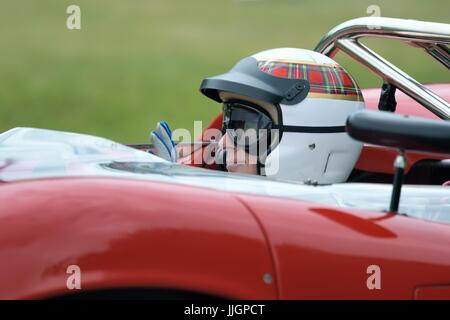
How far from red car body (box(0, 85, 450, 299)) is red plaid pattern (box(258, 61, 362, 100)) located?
1531 mm

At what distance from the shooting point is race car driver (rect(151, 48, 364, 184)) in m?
3.15

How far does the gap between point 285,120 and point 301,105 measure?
93 mm

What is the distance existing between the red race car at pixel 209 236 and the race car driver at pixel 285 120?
112cm

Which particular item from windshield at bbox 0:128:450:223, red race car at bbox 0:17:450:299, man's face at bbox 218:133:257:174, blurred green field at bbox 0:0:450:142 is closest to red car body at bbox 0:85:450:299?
red race car at bbox 0:17:450:299

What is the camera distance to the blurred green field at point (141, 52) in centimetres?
1084

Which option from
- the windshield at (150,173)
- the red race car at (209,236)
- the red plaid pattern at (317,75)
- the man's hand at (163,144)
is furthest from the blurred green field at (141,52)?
the red race car at (209,236)

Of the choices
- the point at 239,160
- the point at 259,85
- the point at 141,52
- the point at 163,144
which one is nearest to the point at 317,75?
the point at 259,85

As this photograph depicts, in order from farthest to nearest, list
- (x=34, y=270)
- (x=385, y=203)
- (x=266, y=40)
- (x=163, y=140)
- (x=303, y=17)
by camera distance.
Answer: (x=303, y=17), (x=266, y=40), (x=163, y=140), (x=385, y=203), (x=34, y=270)

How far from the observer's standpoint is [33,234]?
1.58m

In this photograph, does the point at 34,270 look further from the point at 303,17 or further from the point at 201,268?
the point at 303,17

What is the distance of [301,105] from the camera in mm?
3229

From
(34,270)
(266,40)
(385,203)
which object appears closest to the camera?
(34,270)

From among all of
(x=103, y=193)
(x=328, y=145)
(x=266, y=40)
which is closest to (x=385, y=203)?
(x=103, y=193)
